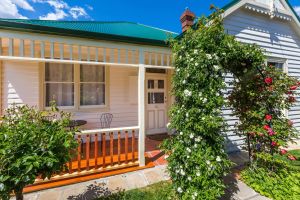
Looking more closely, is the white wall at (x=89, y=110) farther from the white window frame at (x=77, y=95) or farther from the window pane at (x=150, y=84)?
the window pane at (x=150, y=84)

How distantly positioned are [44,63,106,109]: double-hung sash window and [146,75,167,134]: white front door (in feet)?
5.34

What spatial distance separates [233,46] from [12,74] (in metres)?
5.28

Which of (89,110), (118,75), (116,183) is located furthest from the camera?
(118,75)

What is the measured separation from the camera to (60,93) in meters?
4.95

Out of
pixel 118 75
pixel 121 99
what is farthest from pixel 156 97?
pixel 118 75

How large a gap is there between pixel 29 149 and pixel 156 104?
15.5 feet

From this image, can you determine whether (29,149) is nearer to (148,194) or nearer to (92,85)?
(148,194)

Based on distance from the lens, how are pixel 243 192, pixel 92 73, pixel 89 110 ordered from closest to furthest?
pixel 243 192
pixel 89 110
pixel 92 73

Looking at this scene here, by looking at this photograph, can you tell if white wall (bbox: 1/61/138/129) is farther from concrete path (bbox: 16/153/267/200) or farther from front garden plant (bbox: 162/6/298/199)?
front garden plant (bbox: 162/6/298/199)

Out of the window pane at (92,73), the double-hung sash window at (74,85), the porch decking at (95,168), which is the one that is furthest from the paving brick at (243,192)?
the window pane at (92,73)

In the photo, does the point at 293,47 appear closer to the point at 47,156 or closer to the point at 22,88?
the point at 47,156

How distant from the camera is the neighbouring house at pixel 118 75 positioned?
11.8ft

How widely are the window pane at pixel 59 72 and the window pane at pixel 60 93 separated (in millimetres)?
150

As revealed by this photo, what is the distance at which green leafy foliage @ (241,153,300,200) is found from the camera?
2857 millimetres
